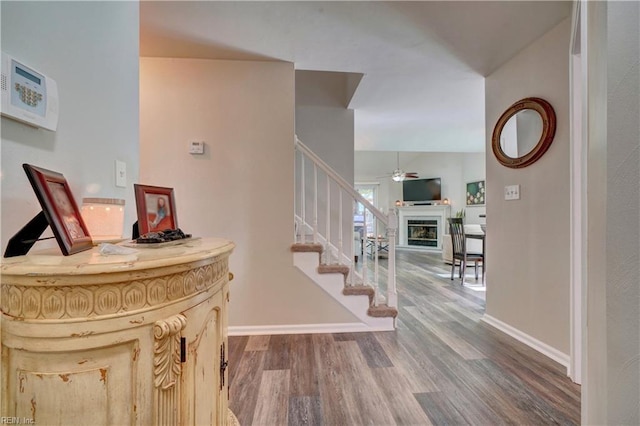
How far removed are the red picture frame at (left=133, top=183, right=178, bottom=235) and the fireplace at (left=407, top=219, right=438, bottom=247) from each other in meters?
8.07

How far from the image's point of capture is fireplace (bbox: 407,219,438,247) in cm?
816

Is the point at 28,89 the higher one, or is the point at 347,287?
the point at 28,89

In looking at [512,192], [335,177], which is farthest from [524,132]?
[335,177]

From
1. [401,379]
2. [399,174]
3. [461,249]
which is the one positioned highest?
[399,174]

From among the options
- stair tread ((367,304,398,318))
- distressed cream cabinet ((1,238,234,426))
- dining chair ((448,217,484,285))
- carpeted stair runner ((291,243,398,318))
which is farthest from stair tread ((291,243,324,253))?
dining chair ((448,217,484,285))

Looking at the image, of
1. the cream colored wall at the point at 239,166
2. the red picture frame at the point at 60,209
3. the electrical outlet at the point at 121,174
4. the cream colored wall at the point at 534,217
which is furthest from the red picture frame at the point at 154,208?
the cream colored wall at the point at 534,217

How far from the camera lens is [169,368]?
0.61 m

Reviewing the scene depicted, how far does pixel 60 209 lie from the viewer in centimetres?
75

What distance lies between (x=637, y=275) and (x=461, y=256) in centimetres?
369

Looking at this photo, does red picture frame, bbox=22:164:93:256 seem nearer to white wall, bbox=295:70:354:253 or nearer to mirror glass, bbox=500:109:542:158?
mirror glass, bbox=500:109:542:158

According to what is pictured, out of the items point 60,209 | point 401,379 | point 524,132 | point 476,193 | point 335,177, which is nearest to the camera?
point 60,209

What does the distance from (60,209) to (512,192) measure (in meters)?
2.84

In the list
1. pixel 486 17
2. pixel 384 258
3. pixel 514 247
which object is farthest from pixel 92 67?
pixel 384 258

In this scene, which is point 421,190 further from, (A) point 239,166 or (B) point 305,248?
(A) point 239,166
